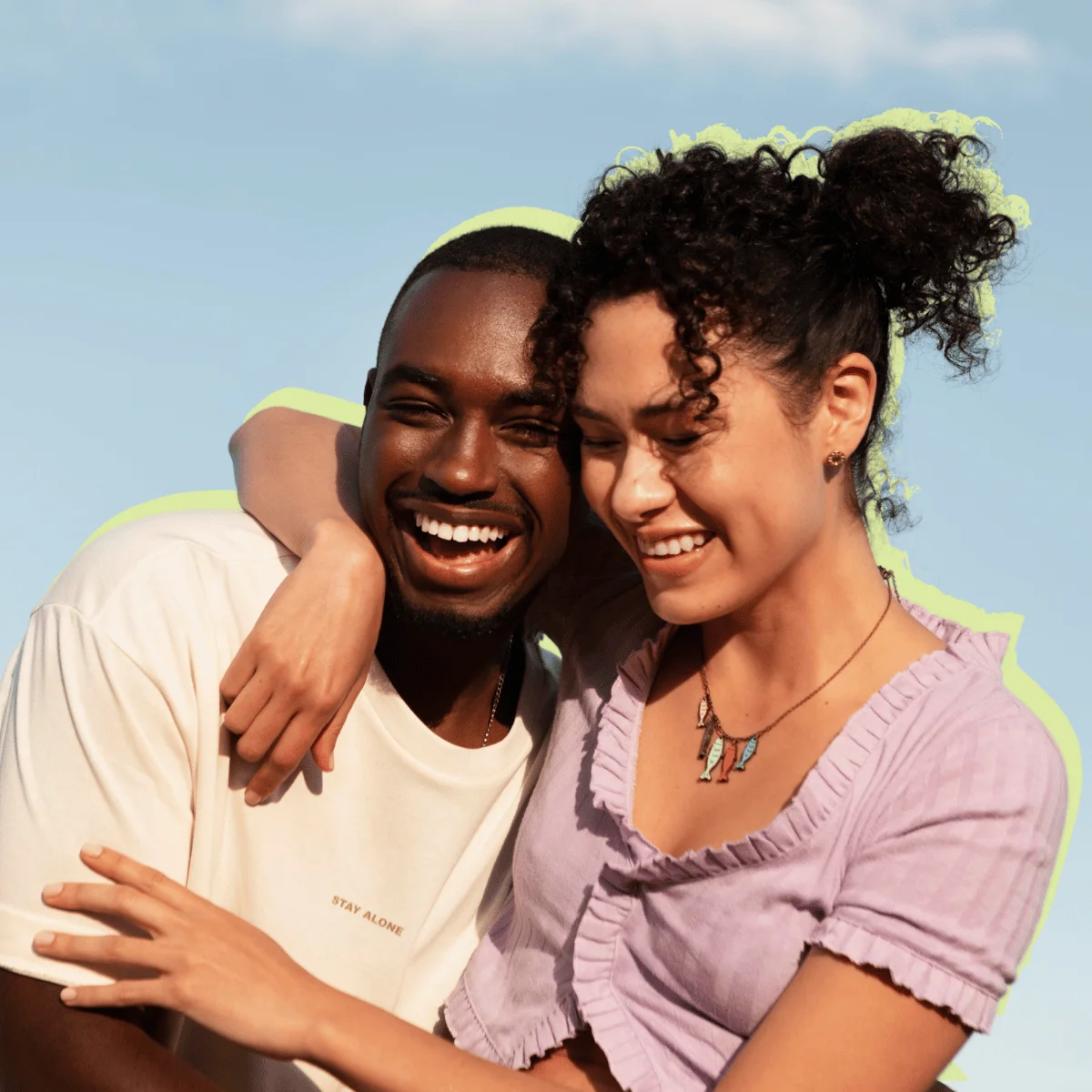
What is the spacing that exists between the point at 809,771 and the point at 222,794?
1.13 m

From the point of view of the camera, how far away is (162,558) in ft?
9.04

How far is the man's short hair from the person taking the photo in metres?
3.01

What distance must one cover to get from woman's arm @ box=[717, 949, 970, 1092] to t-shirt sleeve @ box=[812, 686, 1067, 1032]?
31mm

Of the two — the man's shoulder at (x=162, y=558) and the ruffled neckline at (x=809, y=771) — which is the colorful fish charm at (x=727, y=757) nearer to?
the ruffled neckline at (x=809, y=771)

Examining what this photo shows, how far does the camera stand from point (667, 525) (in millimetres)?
2615

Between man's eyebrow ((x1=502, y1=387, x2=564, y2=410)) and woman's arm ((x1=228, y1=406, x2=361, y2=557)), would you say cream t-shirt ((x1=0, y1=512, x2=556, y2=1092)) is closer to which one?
woman's arm ((x1=228, y1=406, x2=361, y2=557))

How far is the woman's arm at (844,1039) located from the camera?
2.27 metres

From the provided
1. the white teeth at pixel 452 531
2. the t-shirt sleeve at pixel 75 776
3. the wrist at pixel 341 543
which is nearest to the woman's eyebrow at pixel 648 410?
the white teeth at pixel 452 531

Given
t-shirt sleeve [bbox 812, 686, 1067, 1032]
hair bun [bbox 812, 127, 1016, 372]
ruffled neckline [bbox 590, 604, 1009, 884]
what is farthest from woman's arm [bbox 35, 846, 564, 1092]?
hair bun [bbox 812, 127, 1016, 372]

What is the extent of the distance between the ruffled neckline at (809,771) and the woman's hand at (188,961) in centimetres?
63

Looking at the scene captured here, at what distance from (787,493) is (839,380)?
0.25 meters

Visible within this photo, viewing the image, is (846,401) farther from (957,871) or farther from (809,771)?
(957,871)

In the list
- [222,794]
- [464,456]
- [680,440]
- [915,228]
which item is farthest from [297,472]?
[915,228]

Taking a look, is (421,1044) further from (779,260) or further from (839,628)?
(779,260)
